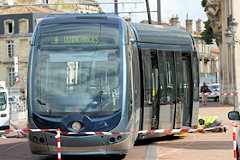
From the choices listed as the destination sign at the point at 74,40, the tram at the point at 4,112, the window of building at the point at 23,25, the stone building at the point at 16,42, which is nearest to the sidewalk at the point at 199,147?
the destination sign at the point at 74,40

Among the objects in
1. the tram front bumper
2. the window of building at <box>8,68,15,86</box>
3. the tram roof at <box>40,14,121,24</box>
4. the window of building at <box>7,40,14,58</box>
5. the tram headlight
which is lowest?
the tram front bumper

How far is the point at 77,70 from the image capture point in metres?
12.1

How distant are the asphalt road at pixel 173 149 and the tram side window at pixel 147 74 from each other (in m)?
1.27

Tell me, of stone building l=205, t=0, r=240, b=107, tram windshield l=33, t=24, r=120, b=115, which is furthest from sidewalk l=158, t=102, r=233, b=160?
stone building l=205, t=0, r=240, b=107

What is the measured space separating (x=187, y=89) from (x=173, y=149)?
8.04 ft

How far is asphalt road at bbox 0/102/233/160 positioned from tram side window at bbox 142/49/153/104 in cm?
127

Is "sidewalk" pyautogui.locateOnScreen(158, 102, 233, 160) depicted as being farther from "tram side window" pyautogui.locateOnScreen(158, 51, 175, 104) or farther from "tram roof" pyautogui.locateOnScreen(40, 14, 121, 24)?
"tram roof" pyautogui.locateOnScreen(40, 14, 121, 24)

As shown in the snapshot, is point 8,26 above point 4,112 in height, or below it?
above

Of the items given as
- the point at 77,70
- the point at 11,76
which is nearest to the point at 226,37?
the point at 77,70

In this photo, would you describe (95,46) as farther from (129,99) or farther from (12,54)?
(12,54)

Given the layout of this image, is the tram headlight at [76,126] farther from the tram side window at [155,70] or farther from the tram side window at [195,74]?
the tram side window at [195,74]

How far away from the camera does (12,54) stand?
75.1 metres

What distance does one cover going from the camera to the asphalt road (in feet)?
43.6

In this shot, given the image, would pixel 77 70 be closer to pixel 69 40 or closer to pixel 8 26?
pixel 69 40
